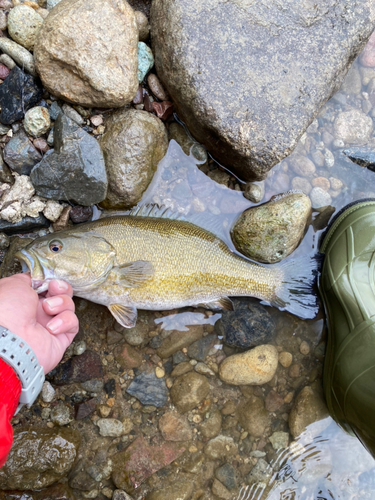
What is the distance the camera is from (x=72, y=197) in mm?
3430

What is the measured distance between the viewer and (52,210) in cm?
346

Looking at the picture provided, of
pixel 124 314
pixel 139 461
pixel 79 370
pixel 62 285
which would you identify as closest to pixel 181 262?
pixel 124 314

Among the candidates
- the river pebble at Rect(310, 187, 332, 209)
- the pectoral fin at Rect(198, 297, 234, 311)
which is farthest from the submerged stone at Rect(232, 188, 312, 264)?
the pectoral fin at Rect(198, 297, 234, 311)

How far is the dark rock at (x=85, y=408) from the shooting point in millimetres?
3623

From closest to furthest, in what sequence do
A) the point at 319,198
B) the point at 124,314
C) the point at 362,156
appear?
the point at 124,314 < the point at 319,198 < the point at 362,156

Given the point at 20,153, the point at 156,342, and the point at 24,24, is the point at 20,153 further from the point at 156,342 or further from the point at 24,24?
the point at 156,342

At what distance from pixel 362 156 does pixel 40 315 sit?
3.77m

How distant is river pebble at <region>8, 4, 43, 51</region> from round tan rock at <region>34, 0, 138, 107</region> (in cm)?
23

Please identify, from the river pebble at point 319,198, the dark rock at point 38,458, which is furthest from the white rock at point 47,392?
the river pebble at point 319,198

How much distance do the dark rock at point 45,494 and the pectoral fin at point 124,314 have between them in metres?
1.72

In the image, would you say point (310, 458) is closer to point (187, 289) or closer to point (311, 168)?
point (187, 289)

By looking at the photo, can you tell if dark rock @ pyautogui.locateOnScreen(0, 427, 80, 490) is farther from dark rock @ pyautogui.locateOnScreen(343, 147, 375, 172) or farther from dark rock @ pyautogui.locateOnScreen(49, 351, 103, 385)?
dark rock @ pyautogui.locateOnScreen(343, 147, 375, 172)

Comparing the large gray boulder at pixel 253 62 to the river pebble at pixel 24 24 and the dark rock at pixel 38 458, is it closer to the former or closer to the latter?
the river pebble at pixel 24 24

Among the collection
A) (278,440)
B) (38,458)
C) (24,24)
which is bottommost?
(38,458)
